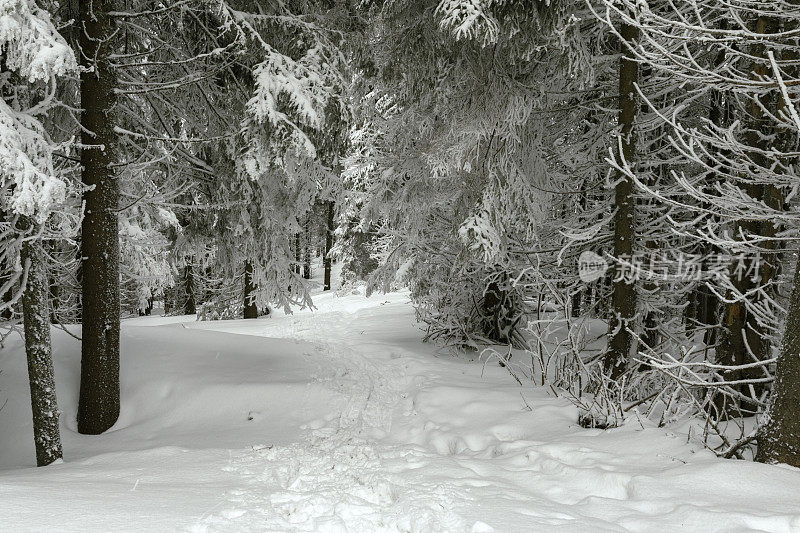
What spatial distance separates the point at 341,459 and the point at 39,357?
3459 mm

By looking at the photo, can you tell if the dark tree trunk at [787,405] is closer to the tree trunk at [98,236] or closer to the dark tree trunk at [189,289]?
the tree trunk at [98,236]

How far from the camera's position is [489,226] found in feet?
21.9

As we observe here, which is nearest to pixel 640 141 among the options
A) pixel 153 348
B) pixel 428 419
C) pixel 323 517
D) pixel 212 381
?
pixel 428 419

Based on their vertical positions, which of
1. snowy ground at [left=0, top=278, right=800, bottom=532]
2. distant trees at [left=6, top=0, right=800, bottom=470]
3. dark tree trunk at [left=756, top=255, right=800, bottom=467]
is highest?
distant trees at [left=6, top=0, right=800, bottom=470]

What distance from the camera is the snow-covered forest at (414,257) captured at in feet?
11.1

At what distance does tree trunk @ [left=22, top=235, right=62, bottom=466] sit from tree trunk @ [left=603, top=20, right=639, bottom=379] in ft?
21.2

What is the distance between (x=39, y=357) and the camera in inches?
202

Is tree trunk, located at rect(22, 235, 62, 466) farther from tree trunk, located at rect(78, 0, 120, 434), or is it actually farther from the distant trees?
tree trunk, located at rect(78, 0, 120, 434)

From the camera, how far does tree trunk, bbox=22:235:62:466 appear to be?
16.6 feet

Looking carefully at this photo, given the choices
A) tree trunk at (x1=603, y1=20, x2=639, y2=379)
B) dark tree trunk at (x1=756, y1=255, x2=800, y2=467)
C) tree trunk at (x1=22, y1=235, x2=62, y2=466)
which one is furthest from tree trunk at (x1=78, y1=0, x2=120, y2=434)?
dark tree trunk at (x1=756, y1=255, x2=800, y2=467)

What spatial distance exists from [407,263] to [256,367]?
13.1ft

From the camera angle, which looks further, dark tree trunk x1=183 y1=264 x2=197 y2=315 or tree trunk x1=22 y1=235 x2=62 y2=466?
dark tree trunk x1=183 y1=264 x2=197 y2=315

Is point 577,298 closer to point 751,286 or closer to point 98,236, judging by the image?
point 751,286

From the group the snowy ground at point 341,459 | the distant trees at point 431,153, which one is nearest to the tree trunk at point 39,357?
the distant trees at point 431,153
